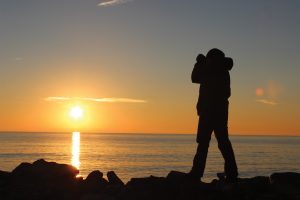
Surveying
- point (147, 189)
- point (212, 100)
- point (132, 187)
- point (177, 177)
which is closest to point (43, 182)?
point (132, 187)

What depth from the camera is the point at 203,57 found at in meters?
11.6

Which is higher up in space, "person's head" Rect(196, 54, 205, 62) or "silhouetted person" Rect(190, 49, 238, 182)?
"person's head" Rect(196, 54, 205, 62)

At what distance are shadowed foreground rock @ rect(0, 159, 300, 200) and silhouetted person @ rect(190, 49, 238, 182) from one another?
707 millimetres

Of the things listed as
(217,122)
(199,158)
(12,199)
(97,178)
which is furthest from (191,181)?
(12,199)

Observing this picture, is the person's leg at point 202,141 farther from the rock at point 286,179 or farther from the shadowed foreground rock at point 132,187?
the rock at point 286,179

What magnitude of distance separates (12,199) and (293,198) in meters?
7.49

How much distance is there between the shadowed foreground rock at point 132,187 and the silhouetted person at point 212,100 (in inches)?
27.8

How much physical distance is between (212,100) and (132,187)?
324 centimetres

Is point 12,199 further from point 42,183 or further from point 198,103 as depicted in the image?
point 198,103

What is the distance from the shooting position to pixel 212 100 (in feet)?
38.6

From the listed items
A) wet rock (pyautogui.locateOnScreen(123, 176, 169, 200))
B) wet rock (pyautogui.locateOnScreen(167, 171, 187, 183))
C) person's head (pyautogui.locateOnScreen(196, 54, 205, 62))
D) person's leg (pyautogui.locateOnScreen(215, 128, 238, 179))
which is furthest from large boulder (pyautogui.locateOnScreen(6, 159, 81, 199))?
person's head (pyautogui.locateOnScreen(196, 54, 205, 62))

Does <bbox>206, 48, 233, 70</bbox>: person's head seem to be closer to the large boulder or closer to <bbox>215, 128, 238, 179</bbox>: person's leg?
<bbox>215, 128, 238, 179</bbox>: person's leg

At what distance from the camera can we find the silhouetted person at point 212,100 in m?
11.7

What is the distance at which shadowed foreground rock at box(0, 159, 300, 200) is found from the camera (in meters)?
11.4
